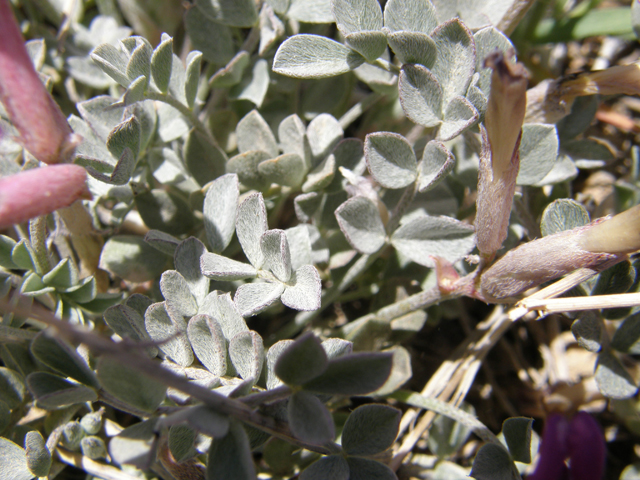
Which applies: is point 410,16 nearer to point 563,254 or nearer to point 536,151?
point 536,151

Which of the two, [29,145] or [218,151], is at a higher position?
[29,145]

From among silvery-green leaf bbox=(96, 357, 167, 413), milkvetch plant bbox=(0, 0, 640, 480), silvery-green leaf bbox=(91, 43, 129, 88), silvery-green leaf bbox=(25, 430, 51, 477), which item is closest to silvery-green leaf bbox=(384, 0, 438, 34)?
milkvetch plant bbox=(0, 0, 640, 480)

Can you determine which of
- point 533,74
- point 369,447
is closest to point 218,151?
point 369,447

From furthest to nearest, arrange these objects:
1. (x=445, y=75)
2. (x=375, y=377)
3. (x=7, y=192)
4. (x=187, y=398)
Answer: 1. (x=445, y=75)
2. (x=187, y=398)
3. (x=375, y=377)
4. (x=7, y=192)

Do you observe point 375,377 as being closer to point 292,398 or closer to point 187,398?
point 292,398

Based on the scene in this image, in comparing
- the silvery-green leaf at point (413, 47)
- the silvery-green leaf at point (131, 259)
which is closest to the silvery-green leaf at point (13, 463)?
the silvery-green leaf at point (131, 259)

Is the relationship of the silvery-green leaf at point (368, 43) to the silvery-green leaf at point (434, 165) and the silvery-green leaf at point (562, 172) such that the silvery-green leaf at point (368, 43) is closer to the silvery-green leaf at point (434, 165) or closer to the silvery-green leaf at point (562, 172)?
the silvery-green leaf at point (434, 165)

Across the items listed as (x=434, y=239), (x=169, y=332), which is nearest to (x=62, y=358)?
(x=169, y=332)
